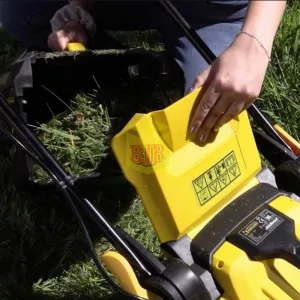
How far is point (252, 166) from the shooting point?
3.69ft

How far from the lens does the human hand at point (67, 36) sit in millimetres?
1348

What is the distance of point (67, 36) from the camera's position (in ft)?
4.45

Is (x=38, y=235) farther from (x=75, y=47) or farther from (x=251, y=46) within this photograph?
(x=251, y=46)

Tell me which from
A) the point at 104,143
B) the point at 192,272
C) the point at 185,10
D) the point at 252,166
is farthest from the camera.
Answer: the point at 104,143

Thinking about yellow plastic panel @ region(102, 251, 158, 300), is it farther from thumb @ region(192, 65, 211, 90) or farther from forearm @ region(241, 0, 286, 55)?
forearm @ region(241, 0, 286, 55)

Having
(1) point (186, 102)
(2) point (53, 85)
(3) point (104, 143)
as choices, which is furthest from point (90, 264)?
(1) point (186, 102)

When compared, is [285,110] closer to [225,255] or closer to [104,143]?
[104,143]

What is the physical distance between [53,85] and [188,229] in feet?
1.86

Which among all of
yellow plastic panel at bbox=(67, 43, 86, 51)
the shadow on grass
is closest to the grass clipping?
the shadow on grass

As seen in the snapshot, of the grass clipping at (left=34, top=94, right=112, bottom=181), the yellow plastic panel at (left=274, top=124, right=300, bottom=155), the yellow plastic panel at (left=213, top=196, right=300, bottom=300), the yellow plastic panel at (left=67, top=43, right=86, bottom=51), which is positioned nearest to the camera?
the yellow plastic panel at (left=213, top=196, right=300, bottom=300)

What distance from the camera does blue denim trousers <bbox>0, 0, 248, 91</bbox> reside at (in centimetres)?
138

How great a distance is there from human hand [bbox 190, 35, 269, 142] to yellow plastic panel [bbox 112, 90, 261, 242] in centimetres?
2

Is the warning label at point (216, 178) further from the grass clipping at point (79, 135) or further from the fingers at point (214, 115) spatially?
the grass clipping at point (79, 135)

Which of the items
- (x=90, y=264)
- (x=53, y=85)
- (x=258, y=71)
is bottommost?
(x=90, y=264)
